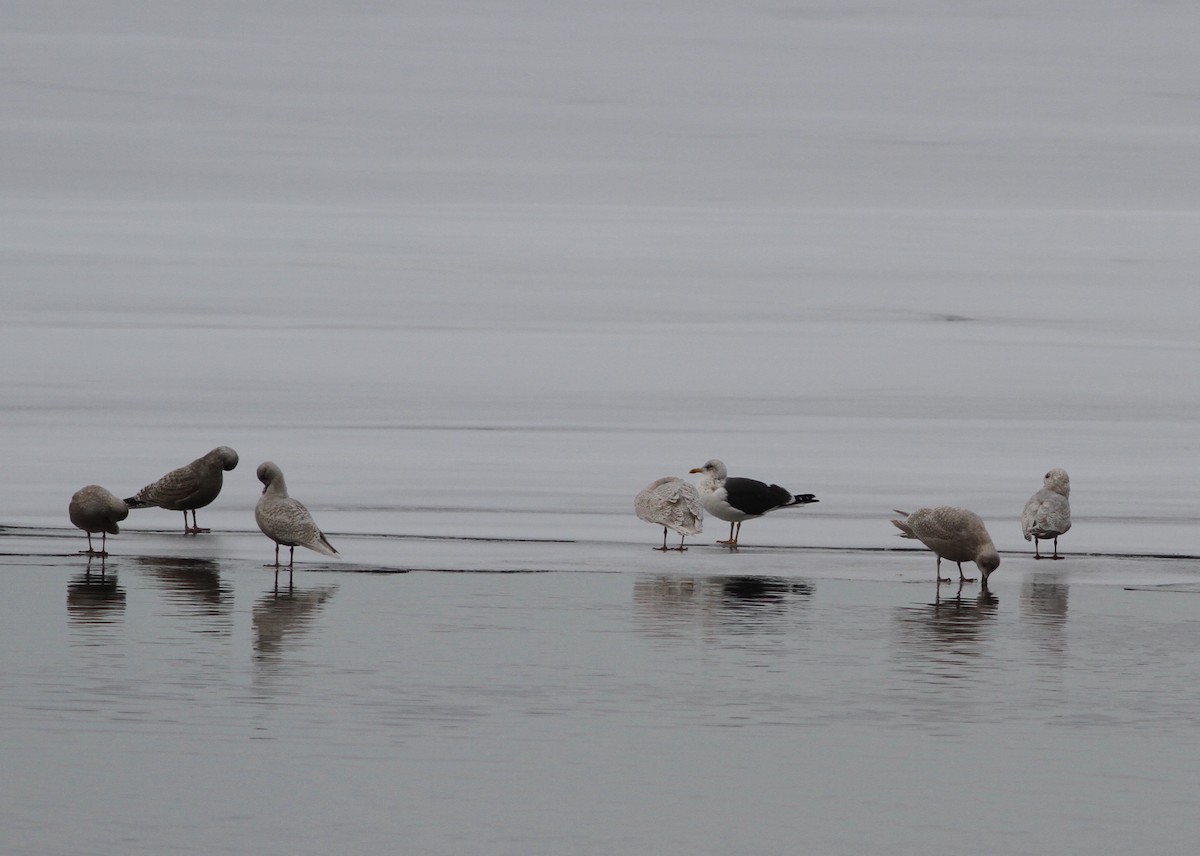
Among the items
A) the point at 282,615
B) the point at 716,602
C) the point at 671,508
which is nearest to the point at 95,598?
the point at 282,615

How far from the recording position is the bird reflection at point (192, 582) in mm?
11203

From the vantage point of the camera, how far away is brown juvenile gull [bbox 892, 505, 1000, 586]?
12.5 meters

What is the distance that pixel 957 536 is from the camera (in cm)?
1259

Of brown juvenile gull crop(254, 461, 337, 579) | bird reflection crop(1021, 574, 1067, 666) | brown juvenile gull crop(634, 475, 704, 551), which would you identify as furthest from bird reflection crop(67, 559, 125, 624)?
bird reflection crop(1021, 574, 1067, 666)

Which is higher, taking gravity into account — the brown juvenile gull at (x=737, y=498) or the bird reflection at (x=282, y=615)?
the brown juvenile gull at (x=737, y=498)

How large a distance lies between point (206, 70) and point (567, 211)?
15210mm

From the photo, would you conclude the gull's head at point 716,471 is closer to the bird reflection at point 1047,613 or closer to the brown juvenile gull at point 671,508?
the brown juvenile gull at point 671,508

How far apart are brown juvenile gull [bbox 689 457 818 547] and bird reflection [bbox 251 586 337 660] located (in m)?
3.85

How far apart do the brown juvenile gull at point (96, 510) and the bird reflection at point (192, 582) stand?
1.00 ft

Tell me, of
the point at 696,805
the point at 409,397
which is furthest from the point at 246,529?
the point at 696,805

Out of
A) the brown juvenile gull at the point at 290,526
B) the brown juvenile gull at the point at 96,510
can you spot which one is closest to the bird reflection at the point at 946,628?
the brown juvenile gull at the point at 290,526

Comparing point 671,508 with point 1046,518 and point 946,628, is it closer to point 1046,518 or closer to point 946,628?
point 1046,518

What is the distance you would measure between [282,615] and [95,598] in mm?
1215

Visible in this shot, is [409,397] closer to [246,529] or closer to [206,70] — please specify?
[246,529]
